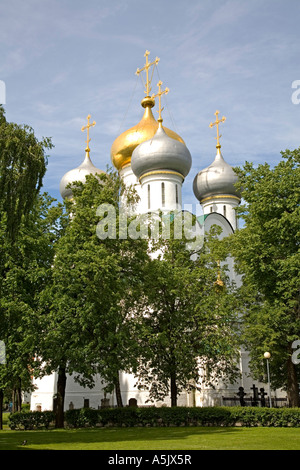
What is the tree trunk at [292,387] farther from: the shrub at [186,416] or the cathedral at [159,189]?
the cathedral at [159,189]

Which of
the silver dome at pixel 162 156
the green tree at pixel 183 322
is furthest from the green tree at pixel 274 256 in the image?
the silver dome at pixel 162 156

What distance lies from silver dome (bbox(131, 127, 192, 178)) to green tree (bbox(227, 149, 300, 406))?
12.5 metres

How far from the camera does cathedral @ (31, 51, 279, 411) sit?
29547mm

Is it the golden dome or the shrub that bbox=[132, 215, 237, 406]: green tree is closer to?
the shrub

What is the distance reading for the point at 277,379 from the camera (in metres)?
26.4

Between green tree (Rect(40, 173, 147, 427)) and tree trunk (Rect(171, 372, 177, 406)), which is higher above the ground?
green tree (Rect(40, 173, 147, 427))

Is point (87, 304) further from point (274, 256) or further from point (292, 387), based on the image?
point (292, 387)

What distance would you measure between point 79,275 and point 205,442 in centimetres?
877

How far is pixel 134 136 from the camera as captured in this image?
39.6 metres

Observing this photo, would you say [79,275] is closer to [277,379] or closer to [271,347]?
[271,347]

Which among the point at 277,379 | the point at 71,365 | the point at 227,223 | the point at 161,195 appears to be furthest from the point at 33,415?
the point at 227,223

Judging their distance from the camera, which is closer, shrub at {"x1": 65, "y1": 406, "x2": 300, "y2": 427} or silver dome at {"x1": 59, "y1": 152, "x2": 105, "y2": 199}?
shrub at {"x1": 65, "y1": 406, "x2": 300, "y2": 427}

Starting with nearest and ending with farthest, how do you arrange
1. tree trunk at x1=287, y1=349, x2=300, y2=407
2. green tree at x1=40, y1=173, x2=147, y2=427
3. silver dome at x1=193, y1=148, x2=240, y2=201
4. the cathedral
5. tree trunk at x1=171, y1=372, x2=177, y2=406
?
1. green tree at x1=40, y1=173, x2=147, y2=427
2. tree trunk at x1=287, y1=349, x2=300, y2=407
3. tree trunk at x1=171, y1=372, x2=177, y2=406
4. the cathedral
5. silver dome at x1=193, y1=148, x2=240, y2=201

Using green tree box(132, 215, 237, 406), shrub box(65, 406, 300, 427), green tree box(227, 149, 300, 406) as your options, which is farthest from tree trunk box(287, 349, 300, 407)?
green tree box(132, 215, 237, 406)
